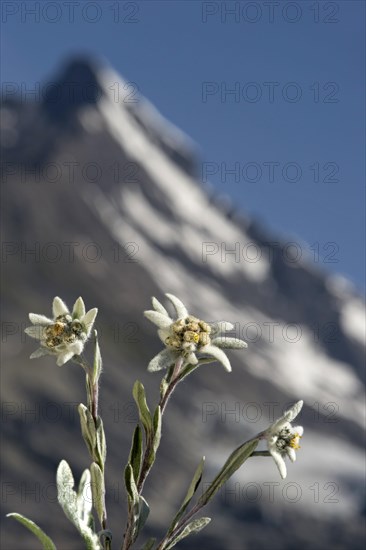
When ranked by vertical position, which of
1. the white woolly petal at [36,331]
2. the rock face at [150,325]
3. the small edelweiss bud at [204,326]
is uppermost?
the rock face at [150,325]

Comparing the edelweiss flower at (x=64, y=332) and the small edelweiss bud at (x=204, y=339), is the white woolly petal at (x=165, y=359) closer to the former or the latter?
the small edelweiss bud at (x=204, y=339)

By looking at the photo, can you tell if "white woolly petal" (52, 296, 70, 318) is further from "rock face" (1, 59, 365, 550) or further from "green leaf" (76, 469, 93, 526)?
"rock face" (1, 59, 365, 550)

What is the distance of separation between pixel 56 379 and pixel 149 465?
229 ft

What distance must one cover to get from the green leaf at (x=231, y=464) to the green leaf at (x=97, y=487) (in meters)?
0.24

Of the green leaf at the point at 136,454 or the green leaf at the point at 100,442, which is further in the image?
the green leaf at the point at 136,454

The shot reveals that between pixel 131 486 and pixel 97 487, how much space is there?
9 cm

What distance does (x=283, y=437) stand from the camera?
1912 mm

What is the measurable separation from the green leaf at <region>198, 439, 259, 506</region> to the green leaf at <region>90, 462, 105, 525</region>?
238mm

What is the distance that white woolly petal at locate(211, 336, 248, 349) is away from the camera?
192cm

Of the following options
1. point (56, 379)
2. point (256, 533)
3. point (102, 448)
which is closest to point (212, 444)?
point (256, 533)

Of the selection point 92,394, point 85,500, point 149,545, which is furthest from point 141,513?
point 92,394

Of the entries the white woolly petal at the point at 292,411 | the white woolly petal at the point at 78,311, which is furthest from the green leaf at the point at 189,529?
the white woolly petal at the point at 78,311

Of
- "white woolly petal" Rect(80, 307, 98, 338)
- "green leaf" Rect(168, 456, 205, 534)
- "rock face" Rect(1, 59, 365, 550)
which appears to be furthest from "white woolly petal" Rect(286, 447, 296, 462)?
"rock face" Rect(1, 59, 365, 550)

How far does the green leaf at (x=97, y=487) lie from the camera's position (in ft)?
6.21
